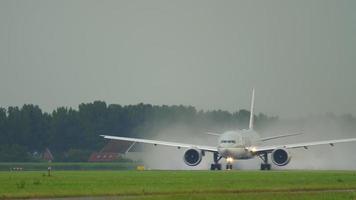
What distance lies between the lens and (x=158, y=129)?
159500 mm

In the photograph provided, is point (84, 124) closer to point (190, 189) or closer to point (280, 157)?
point (280, 157)

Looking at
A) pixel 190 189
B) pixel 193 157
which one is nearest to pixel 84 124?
pixel 193 157

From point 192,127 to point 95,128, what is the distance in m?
24.1

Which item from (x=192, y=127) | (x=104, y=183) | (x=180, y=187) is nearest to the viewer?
(x=180, y=187)

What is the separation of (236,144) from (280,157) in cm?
469

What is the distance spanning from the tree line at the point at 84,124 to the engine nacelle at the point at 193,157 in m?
38.9

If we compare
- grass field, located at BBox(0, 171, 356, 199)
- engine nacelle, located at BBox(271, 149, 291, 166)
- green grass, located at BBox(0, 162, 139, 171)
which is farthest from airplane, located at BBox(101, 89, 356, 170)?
grass field, located at BBox(0, 171, 356, 199)

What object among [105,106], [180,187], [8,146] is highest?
[105,106]

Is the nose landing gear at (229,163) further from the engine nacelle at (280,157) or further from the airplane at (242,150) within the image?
the engine nacelle at (280,157)

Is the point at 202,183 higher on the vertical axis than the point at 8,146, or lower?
lower

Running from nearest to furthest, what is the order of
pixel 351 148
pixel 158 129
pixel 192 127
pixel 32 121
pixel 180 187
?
pixel 180 187 → pixel 351 148 → pixel 192 127 → pixel 158 129 → pixel 32 121

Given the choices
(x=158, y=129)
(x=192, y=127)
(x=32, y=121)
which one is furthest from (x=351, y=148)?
(x=32, y=121)

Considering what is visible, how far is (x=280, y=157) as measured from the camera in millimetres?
100125

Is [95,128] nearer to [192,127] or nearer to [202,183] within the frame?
[192,127]
